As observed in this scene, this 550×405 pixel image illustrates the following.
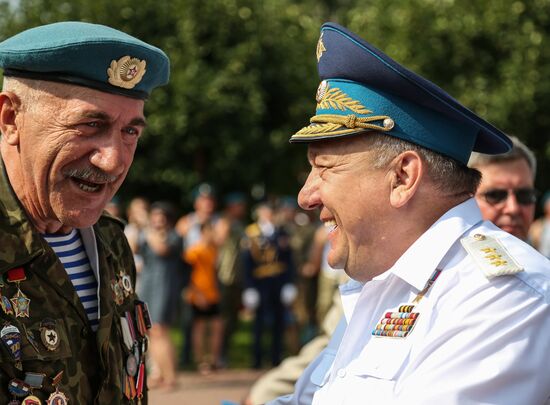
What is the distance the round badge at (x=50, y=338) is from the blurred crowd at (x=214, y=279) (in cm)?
711

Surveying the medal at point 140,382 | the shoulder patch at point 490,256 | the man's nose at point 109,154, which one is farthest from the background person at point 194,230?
the shoulder patch at point 490,256

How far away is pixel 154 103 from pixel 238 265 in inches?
371

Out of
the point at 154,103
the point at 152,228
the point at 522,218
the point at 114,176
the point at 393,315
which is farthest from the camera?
the point at 154,103

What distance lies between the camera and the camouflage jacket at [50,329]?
2635 millimetres

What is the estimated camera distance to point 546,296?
226 centimetres

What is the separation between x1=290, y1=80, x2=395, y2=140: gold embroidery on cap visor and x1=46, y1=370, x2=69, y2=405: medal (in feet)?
3.50

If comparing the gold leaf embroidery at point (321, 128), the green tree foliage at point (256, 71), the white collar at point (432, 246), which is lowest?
the green tree foliage at point (256, 71)

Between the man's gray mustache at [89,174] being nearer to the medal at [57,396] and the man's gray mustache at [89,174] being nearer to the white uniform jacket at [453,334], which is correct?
the medal at [57,396]

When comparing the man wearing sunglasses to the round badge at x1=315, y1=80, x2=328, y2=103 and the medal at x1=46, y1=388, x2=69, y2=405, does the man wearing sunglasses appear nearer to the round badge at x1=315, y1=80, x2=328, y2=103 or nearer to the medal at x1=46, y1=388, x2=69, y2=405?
the round badge at x1=315, y1=80, x2=328, y2=103

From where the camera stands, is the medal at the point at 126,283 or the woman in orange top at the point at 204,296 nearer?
the medal at the point at 126,283

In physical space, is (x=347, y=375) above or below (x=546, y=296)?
below

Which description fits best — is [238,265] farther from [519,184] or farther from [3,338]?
[3,338]

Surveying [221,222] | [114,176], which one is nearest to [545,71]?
[221,222]

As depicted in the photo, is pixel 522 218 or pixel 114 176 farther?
pixel 522 218
